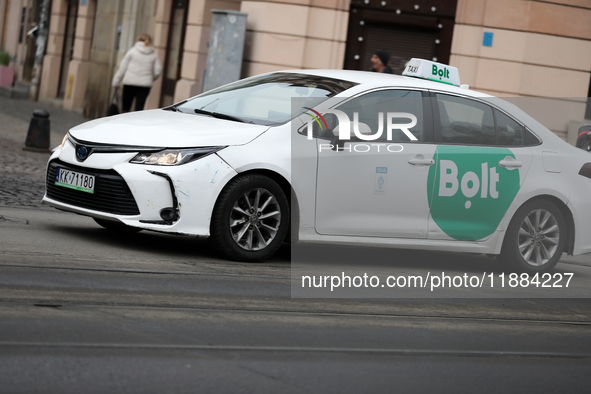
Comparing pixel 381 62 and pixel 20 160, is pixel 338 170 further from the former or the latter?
pixel 20 160

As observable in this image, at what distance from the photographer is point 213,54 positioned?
15258 millimetres

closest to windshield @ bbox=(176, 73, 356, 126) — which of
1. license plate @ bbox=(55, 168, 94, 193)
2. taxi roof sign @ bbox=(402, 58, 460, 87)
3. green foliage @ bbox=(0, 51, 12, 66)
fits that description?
taxi roof sign @ bbox=(402, 58, 460, 87)

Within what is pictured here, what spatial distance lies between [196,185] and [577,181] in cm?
344

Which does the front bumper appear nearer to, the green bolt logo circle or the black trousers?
the green bolt logo circle

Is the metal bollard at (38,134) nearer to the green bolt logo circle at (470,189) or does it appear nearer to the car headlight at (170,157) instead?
the car headlight at (170,157)

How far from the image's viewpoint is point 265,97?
23.3ft

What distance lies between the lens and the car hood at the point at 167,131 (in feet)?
20.5

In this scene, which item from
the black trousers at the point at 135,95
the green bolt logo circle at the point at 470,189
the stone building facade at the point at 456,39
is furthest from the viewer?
the black trousers at the point at 135,95

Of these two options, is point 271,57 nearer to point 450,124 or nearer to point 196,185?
point 450,124

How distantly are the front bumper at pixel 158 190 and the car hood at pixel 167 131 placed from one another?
0.14m

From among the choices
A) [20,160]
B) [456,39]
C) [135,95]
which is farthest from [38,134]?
[456,39]

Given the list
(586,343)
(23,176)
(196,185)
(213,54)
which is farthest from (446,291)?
(213,54)

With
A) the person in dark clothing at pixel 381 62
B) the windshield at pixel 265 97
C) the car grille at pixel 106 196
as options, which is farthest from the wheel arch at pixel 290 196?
the person in dark clothing at pixel 381 62

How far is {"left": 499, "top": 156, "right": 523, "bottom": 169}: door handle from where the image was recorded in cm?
730
